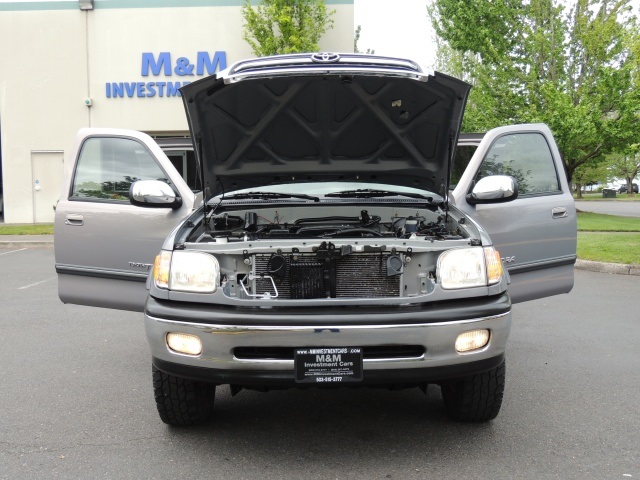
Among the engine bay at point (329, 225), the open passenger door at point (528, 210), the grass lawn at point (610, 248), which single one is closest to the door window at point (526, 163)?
the open passenger door at point (528, 210)

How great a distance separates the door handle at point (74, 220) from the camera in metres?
4.94

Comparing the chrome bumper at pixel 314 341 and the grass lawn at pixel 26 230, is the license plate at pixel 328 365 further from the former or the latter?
the grass lawn at pixel 26 230

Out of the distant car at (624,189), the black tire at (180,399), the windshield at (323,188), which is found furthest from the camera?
the distant car at (624,189)

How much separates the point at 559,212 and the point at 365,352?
2.66m

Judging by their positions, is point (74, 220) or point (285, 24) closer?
point (74, 220)

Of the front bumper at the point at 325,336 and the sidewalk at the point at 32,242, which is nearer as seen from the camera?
the front bumper at the point at 325,336

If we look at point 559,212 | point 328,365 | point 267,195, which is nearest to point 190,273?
point 328,365

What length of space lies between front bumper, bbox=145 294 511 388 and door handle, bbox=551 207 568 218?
6.94 ft

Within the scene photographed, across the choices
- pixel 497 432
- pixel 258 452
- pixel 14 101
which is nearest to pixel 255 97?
pixel 258 452

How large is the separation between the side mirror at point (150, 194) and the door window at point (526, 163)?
7.86ft

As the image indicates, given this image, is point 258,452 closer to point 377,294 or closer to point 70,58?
point 377,294

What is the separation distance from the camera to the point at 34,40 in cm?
1988

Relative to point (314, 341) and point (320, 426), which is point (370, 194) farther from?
Answer: point (314, 341)

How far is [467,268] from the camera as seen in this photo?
130 inches
